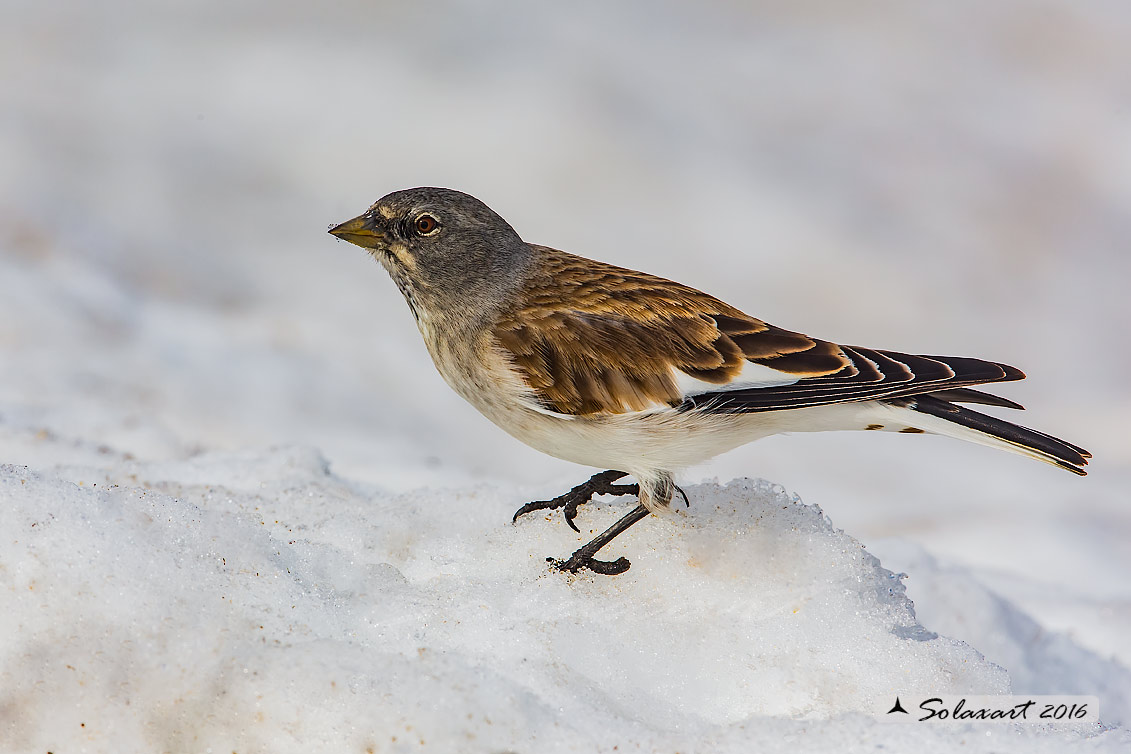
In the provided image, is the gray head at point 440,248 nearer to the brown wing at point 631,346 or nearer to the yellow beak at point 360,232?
the yellow beak at point 360,232

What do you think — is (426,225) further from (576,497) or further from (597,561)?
(597,561)

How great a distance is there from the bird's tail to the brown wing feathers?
11 centimetres

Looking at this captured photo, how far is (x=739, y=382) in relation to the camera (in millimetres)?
3568

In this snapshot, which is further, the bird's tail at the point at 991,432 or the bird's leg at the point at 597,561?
the bird's leg at the point at 597,561

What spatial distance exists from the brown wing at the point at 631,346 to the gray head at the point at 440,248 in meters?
0.18

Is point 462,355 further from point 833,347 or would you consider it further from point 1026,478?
point 1026,478

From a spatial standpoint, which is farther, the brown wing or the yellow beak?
the yellow beak

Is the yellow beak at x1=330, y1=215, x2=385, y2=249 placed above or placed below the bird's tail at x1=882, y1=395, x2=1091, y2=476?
below

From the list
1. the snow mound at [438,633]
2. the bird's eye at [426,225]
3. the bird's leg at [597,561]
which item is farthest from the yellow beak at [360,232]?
the bird's leg at [597,561]

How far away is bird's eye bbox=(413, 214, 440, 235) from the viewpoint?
3.89 m

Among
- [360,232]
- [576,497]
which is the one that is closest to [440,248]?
[360,232]

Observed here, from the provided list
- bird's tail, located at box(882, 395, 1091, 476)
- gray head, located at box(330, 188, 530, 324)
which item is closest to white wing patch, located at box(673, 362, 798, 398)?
bird's tail, located at box(882, 395, 1091, 476)

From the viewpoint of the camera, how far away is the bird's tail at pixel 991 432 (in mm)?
3328

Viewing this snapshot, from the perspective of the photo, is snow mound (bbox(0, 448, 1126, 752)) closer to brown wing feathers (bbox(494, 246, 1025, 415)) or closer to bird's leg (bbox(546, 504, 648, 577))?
bird's leg (bbox(546, 504, 648, 577))
